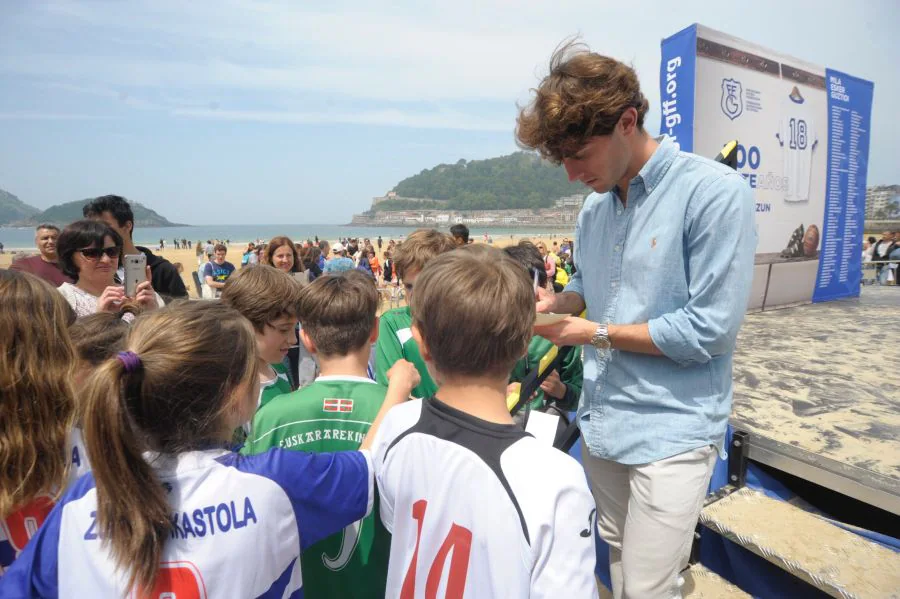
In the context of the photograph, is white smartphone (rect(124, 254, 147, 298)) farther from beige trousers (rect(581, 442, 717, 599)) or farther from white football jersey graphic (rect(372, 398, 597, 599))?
beige trousers (rect(581, 442, 717, 599))

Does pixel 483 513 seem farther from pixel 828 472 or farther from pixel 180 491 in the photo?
pixel 828 472

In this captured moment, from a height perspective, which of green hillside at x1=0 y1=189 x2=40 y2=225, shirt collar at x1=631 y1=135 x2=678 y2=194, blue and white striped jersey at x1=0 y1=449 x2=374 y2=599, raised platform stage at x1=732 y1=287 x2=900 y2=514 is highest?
green hillside at x1=0 y1=189 x2=40 y2=225

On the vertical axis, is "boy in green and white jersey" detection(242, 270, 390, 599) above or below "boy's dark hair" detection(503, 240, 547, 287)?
below

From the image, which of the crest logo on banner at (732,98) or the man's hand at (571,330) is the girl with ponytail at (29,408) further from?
the crest logo on banner at (732,98)

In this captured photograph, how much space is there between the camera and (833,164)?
6168 millimetres

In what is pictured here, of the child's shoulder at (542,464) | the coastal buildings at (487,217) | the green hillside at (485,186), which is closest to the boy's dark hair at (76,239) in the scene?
the child's shoulder at (542,464)

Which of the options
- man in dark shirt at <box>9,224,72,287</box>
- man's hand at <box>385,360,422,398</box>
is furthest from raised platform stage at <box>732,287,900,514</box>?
man in dark shirt at <box>9,224,72,287</box>

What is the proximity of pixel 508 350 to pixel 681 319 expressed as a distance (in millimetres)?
636

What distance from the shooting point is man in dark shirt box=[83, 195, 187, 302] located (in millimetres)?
3666

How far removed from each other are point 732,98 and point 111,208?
18.1 ft

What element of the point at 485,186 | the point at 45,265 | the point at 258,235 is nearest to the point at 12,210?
the point at 258,235

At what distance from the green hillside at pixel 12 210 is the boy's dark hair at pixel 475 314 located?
22509 cm

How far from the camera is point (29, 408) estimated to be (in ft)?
4.30

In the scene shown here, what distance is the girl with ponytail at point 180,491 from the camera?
38.9 inches
